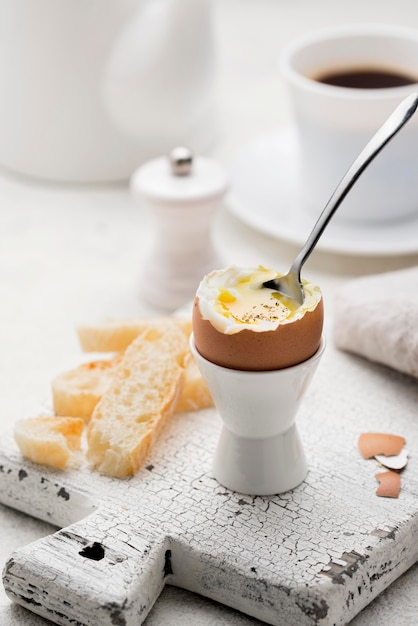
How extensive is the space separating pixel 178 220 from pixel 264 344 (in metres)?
0.48

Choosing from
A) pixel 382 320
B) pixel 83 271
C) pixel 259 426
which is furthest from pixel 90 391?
pixel 83 271

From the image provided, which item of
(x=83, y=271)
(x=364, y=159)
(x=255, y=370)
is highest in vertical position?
(x=364, y=159)

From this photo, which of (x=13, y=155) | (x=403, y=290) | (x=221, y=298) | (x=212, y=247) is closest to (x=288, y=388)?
(x=221, y=298)

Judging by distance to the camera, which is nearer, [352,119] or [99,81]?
[352,119]

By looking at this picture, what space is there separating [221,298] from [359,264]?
57 centimetres

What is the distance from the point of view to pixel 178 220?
1257 millimetres

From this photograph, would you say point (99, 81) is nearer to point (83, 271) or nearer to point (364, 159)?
point (83, 271)

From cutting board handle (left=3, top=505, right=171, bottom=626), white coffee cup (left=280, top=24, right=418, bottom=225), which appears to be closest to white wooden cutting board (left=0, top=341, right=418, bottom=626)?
cutting board handle (left=3, top=505, right=171, bottom=626)

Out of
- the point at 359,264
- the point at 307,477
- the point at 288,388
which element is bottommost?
the point at 359,264

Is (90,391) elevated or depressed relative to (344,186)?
depressed

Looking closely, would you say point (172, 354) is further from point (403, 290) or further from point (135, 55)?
point (135, 55)

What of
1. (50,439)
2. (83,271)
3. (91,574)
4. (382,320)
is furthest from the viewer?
(83,271)

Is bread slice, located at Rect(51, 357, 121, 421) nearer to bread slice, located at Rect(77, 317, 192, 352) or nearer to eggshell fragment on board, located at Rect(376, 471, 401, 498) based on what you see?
bread slice, located at Rect(77, 317, 192, 352)

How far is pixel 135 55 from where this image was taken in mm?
1473
